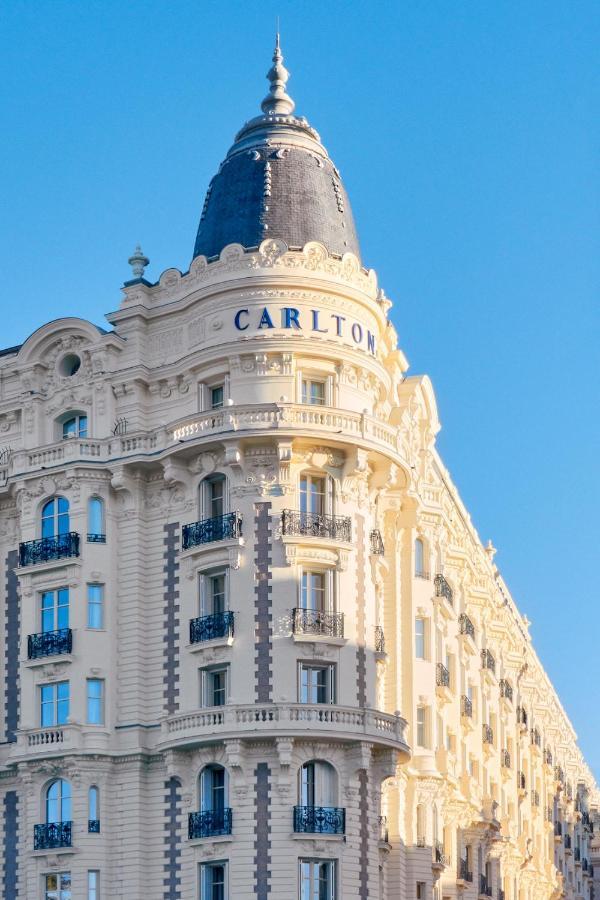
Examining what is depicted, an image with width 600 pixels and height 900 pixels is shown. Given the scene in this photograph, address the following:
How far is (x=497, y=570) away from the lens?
103m

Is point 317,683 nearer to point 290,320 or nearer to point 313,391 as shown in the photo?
point 313,391

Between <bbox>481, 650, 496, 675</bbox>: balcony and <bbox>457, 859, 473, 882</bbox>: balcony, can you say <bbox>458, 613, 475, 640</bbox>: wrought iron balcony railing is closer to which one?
<bbox>481, 650, 496, 675</bbox>: balcony

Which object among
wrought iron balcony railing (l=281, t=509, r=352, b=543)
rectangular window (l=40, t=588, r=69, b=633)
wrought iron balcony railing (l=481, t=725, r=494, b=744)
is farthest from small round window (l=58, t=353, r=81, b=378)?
wrought iron balcony railing (l=481, t=725, r=494, b=744)

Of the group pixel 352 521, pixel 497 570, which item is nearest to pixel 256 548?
pixel 352 521

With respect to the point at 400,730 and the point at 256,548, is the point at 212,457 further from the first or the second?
the point at 400,730

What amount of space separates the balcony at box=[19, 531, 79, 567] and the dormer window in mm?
5192

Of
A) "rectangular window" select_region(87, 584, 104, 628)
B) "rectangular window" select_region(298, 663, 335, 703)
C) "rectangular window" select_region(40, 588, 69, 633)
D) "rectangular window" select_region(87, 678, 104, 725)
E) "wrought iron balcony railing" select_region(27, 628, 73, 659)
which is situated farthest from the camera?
"rectangular window" select_region(40, 588, 69, 633)

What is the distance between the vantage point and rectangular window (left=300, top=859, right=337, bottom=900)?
190 ft

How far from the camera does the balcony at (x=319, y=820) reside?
5812cm

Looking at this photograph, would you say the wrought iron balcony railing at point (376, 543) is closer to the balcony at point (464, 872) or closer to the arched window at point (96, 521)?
the arched window at point (96, 521)

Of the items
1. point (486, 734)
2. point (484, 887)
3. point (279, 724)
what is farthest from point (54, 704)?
point (486, 734)

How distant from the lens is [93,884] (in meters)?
60.9

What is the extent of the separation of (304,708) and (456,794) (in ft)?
51.6

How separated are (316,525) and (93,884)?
16.0 metres
